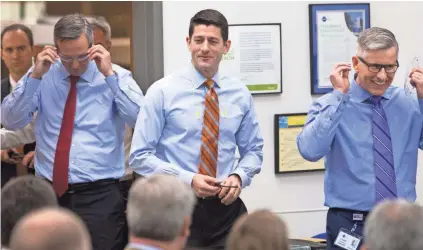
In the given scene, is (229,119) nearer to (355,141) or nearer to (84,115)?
(355,141)

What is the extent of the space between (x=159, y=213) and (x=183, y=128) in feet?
5.31

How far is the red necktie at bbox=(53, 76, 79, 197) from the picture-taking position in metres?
4.66

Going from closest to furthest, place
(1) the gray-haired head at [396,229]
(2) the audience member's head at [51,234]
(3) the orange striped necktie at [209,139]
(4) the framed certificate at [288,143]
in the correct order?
(2) the audience member's head at [51,234], (1) the gray-haired head at [396,229], (3) the orange striped necktie at [209,139], (4) the framed certificate at [288,143]

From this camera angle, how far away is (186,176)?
14.4ft

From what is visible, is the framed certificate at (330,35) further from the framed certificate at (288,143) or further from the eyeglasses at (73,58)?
the eyeglasses at (73,58)

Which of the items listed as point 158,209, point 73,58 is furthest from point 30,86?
point 158,209

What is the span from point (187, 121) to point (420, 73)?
1214 mm

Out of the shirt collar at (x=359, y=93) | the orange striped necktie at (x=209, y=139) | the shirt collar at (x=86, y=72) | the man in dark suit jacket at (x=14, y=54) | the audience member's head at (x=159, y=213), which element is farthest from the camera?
the man in dark suit jacket at (x=14, y=54)

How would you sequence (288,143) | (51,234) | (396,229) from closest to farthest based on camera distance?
(51,234) < (396,229) < (288,143)

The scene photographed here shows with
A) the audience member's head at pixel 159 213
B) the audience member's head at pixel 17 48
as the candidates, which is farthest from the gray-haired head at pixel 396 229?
the audience member's head at pixel 17 48

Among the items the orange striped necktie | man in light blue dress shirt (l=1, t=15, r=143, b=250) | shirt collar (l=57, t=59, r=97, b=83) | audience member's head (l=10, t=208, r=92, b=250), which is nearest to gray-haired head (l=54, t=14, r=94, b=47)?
man in light blue dress shirt (l=1, t=15, r=143, b=250)

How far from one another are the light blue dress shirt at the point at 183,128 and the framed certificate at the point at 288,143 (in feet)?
4.75

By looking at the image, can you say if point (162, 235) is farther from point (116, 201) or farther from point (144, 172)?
point (116, 201)

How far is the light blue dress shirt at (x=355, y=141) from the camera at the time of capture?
4.30 meters
